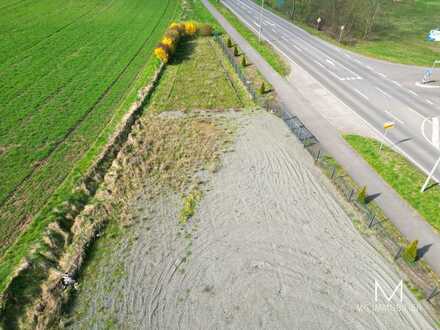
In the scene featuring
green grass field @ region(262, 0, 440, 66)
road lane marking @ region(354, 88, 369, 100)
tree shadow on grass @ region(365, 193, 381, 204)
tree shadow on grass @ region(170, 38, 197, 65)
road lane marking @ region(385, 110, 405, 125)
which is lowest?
tree shadow on grass @ region(365, 193, 381, 204)

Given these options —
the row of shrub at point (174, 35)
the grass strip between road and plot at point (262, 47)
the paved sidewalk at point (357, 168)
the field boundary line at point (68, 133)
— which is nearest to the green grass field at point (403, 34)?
the grass strip between road and plot at point (262, 47)

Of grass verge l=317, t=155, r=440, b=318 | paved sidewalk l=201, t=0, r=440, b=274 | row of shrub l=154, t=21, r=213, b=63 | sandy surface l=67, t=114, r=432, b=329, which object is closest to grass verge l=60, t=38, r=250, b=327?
sandy surface l=67, t=114, r=432, b=329

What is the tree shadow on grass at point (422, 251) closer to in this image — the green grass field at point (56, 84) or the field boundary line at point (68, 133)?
the green grass field at point (56, 84)

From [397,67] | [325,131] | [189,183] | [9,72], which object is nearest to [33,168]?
[189,183]

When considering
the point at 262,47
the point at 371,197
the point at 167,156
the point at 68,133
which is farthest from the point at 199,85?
the point at 371,197

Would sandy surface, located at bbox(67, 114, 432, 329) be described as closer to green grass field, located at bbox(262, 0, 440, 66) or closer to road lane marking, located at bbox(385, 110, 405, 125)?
road lane marking, located at bbox(385, 110, 405, 125)

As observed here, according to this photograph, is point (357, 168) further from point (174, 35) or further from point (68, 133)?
point (174, 35)
